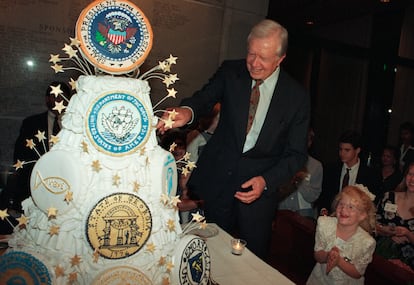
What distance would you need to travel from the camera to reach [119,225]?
1.52m

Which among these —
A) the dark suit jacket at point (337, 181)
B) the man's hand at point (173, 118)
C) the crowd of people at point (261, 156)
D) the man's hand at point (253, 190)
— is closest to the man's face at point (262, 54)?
the crowd of people at point (261, 156)

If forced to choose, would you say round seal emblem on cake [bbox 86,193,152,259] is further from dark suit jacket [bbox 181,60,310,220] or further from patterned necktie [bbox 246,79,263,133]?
patterned necktie [bbox 246,79,263,133]

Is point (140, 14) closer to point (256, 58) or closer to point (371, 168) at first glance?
point (256, 58)

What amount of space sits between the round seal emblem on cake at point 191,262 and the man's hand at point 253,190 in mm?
455

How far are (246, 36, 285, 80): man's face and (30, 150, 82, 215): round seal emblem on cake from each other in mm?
1247

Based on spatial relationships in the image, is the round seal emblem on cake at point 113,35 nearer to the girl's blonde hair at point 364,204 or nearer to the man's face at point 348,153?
the girl's blonde hair at point 364,204

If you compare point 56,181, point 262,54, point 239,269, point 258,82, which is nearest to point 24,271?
point 56,181

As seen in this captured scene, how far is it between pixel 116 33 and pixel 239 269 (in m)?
1.40

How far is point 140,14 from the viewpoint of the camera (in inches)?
66.0

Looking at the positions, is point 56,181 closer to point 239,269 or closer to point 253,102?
point 239,269

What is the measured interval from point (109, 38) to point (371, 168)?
382cm

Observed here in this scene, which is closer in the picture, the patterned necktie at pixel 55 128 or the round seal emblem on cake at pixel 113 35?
the round seal emblem on cake at pixel 113 35

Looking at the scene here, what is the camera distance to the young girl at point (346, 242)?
9.04 ft

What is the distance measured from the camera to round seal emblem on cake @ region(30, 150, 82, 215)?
147 cm
